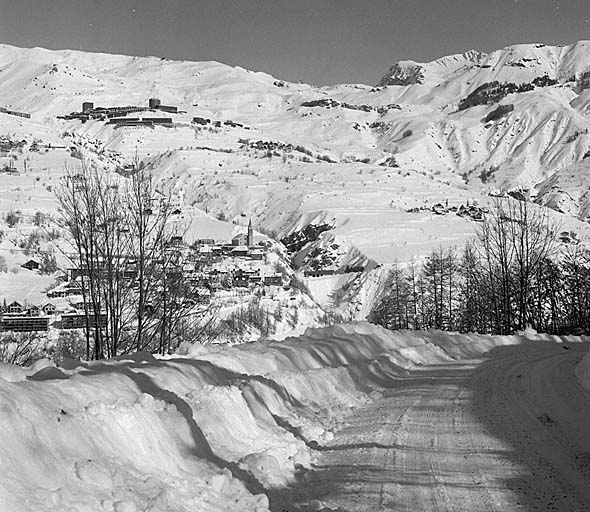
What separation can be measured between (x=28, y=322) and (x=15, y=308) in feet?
16.5

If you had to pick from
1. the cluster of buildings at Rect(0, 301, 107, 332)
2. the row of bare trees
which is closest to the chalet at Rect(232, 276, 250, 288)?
the cluster of buildings at Rect(0, 301, 107, 332)

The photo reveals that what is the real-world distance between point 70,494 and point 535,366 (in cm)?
1270

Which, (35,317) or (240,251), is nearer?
(35,317)

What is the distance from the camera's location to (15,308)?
3269cm

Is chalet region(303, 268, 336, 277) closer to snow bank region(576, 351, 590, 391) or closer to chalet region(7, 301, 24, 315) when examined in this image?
chalet region(7, 301, 24, 315)

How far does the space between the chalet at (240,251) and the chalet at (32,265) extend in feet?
132

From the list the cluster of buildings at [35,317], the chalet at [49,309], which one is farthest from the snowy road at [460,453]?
the chalet at [49,309]

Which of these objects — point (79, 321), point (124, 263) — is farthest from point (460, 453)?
point (79, 321)

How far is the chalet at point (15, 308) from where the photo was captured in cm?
3098

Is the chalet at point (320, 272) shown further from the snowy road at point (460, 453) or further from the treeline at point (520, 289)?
the snowy road at point (460, 453)

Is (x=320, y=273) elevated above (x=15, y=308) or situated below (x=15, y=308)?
below

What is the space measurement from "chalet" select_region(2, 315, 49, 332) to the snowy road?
18.3m

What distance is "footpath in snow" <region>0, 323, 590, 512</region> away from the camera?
4.77 metres

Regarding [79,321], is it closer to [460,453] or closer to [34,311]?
[34,311]
